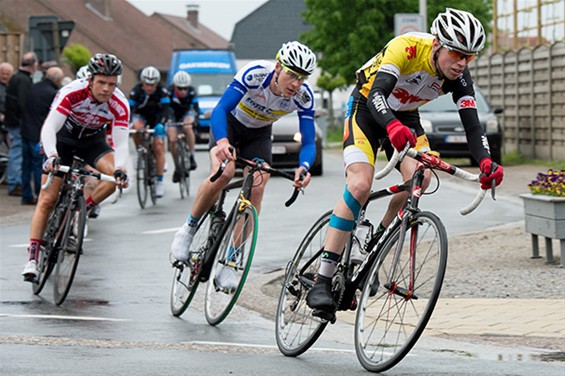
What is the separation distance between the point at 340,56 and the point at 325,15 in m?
1.96

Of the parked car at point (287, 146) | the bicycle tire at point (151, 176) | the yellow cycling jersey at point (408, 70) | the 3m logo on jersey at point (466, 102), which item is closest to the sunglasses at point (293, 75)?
the yellow cycling jersey at point (408, 70)

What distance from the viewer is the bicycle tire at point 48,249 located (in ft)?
33.7

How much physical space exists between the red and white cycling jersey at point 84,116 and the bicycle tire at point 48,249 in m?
0.62

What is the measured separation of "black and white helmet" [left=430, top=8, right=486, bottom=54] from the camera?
6855 millimetres

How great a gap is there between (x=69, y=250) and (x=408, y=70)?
144 inches

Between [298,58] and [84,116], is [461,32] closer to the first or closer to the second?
[298,58]

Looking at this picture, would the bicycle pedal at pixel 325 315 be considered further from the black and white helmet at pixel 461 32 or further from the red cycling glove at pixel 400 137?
the black and white helmet at pixel 461 32

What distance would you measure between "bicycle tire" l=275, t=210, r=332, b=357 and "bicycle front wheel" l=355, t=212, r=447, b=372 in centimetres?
53

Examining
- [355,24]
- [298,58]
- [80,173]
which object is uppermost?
[355,24]

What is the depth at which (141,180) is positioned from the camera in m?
19.6

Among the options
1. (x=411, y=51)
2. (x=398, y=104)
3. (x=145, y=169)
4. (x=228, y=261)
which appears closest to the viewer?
(x=411, y=51)

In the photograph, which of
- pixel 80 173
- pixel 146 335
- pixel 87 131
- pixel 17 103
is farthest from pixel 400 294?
pixel 17 103

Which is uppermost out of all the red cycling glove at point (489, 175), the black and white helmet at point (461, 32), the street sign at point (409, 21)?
the street sign at point (409, 21)

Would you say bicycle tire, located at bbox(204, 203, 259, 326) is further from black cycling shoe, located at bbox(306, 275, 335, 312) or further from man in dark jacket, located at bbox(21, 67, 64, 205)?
man in dark jacket, located at bbox(21, 67, 64, 205)
